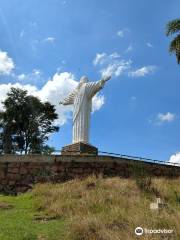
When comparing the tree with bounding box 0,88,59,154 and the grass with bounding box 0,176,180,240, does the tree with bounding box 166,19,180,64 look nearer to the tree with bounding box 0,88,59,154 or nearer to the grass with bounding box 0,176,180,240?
the grass with bounding box 0,176,180,240

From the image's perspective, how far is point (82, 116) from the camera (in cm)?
2175

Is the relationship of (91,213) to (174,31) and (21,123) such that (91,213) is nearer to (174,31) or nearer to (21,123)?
(174,31)

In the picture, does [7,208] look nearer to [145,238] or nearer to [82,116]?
[145,238]

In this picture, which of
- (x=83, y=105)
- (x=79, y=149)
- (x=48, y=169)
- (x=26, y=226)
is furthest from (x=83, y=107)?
(x=26, y=226)

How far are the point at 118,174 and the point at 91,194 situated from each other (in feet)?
22.7

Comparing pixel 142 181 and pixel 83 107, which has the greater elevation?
pixel 83 107

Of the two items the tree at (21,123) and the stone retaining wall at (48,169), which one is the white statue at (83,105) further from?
the tree at (21,123)

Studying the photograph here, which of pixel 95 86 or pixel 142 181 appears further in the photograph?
pixel 95 86

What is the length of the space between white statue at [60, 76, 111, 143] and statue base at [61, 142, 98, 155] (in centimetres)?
44

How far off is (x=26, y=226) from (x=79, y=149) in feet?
35.9

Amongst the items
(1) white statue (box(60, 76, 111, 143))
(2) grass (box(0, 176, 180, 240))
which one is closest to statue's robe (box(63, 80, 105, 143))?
(1) white statue (box(60, 76, 111, 143))

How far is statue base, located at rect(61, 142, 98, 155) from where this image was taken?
20422 millimetres

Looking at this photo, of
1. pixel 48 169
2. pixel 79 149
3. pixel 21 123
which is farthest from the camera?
pixel 21 123

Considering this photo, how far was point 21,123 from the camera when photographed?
1476 inches
